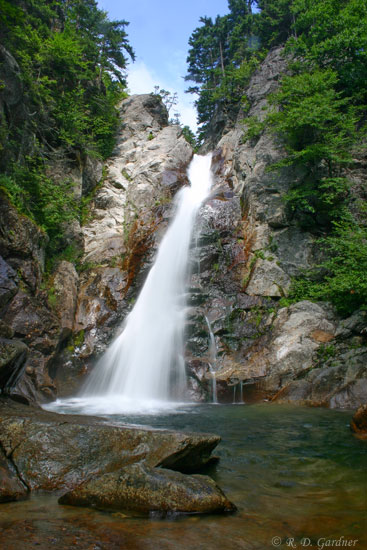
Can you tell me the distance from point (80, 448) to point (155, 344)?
9190 mm

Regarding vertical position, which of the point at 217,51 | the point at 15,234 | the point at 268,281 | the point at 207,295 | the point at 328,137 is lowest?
the point at 207,295

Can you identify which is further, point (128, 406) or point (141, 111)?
point (141, 111)

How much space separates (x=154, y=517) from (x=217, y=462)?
2.03m

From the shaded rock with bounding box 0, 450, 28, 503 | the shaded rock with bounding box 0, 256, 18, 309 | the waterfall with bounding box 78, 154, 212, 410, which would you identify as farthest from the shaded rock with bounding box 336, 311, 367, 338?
the shaded rock with bounding box 0, 450, 28, 503

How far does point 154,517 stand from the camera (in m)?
3.14

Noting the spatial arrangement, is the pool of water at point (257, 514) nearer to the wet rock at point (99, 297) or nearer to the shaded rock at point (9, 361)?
the shaded rock at point (9, 361)

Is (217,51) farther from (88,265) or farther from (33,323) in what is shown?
(33,323)

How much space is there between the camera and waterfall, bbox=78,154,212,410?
39.1 feet

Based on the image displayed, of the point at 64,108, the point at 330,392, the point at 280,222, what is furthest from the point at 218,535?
the point at 64,108

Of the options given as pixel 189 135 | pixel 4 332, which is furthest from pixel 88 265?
pixel 189 135

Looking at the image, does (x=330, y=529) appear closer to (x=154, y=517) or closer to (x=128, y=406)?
(x=154, y=517)

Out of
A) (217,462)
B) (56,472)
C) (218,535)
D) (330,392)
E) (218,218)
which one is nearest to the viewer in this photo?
(218,535)

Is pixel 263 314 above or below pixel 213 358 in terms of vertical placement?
above

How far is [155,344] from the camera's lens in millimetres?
13320
